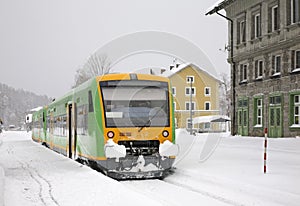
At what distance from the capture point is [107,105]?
12.5 m

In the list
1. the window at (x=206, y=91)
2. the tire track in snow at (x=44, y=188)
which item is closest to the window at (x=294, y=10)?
the tire track in snow at (x=44, y=188)

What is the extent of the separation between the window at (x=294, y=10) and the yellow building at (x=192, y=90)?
4483cm

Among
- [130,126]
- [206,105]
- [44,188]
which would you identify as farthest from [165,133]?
[206,105]

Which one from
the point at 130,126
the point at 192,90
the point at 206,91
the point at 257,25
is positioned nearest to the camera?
the point at 130,126

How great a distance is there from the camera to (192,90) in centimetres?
7512

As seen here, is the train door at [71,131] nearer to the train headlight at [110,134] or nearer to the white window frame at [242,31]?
the train headlight at [110,134]

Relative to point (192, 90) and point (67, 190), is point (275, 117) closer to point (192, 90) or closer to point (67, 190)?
point (67, 190)

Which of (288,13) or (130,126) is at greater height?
(288,13)

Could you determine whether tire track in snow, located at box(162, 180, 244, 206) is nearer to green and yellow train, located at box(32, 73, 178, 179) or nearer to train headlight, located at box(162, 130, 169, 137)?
green and yellow train, located at box(32, 73, 178, 179)

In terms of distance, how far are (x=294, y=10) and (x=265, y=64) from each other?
4327 mm

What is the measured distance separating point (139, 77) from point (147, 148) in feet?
6.94

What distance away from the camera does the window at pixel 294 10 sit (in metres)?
25.5

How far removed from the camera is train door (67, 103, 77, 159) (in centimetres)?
1637

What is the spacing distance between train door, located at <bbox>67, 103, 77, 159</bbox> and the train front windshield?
3994mm
